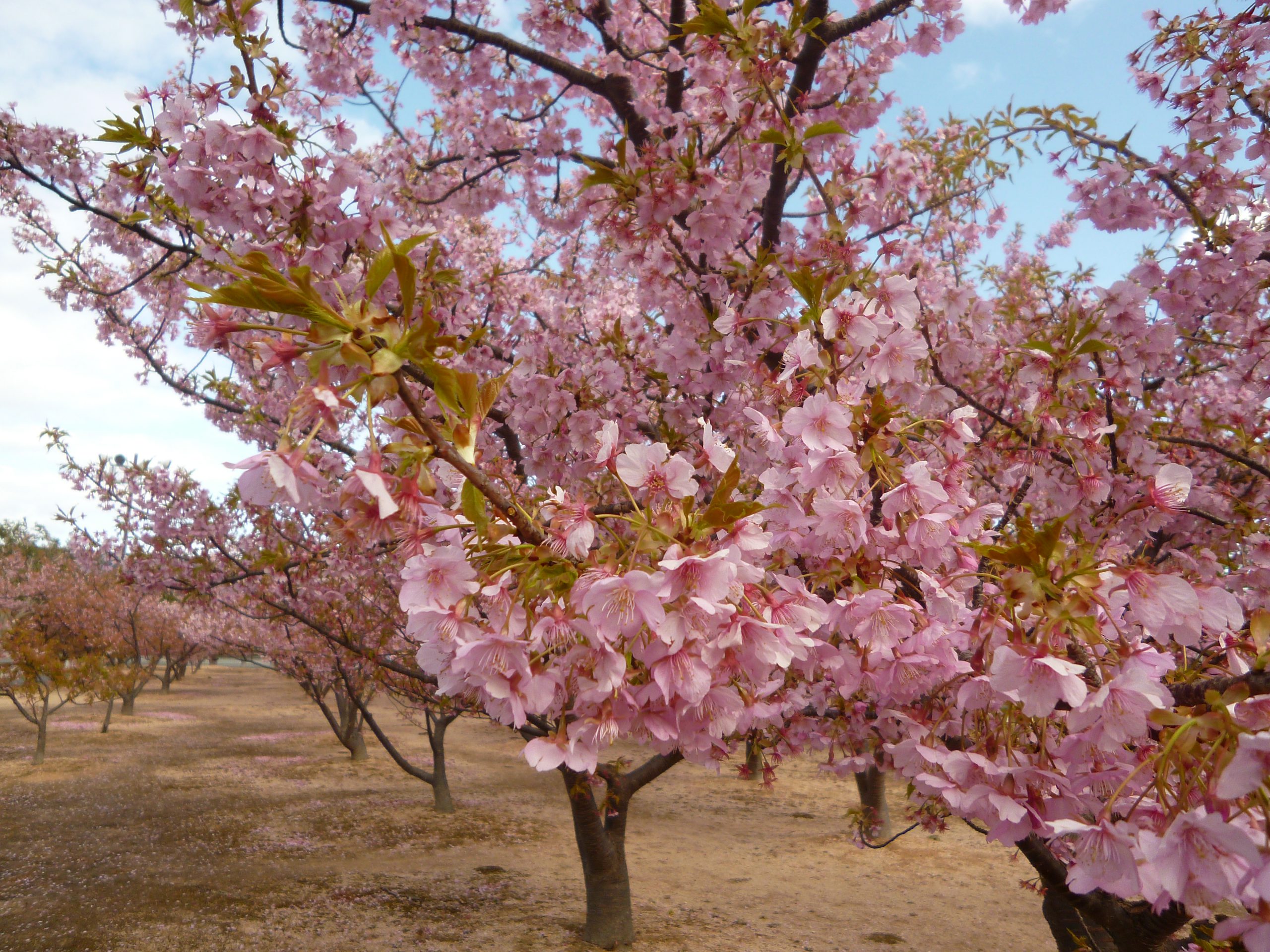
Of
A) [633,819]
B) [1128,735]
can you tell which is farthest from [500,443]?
[633,819]

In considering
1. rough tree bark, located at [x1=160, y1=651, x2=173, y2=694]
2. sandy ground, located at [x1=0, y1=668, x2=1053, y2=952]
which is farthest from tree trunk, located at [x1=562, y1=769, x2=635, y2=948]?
rough tree bark, located at [x1=160, y1=651, x2=173, y2=694]

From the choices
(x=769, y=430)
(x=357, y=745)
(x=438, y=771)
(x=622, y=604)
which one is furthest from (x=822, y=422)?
(x=357, y=745)

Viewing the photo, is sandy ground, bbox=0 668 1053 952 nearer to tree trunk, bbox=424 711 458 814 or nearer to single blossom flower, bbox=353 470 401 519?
tree trunk, bbox=424 711 458 814

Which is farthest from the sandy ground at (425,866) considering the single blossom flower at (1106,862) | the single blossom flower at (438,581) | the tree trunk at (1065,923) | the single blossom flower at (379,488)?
the single blossom flower at (379,488)

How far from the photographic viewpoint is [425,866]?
729cm

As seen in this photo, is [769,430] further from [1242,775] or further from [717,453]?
[1242,775]

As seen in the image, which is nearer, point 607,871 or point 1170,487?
point 1170,487

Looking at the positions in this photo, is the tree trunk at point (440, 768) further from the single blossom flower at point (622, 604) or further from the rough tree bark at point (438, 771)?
the single blossom flower at point (622, 604)

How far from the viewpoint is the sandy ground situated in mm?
5578

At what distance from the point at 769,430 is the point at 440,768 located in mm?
9229

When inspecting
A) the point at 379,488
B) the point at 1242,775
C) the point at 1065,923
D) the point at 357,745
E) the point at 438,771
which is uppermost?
the point at 379,488

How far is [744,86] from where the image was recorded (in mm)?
2764

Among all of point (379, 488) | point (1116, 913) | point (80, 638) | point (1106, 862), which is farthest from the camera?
point (80, 638)

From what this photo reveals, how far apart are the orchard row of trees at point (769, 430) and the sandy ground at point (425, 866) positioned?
64.8 inches
